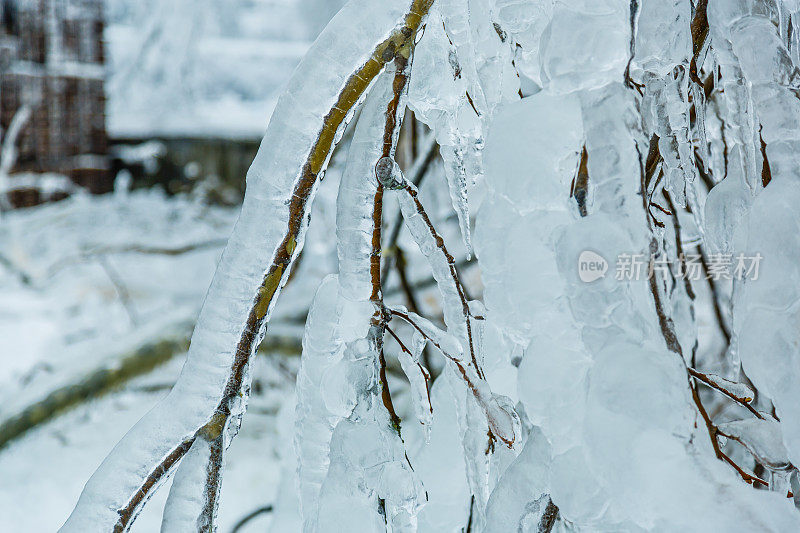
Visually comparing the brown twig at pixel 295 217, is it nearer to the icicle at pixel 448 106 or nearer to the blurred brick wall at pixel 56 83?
the icicle at pixel 448 106

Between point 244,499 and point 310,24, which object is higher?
point 310,24

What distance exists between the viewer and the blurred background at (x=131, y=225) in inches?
65.6

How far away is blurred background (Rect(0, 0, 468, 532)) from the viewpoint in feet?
5.47

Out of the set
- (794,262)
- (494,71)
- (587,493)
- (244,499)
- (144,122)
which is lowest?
(244,499)

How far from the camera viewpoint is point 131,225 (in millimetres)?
4059

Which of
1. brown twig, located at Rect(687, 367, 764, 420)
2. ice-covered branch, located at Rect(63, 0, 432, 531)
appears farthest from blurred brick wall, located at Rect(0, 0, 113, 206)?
brown twig, located at Rect(687, 367, 764, 420)

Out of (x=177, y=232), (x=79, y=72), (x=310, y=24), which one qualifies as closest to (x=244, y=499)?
(x=177, y=232)

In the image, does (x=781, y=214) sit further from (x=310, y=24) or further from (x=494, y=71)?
(x=310, y=24)

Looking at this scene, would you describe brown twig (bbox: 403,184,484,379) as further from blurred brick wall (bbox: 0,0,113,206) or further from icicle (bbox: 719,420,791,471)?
blurred brick wall (bbox: 0,0,113,206)

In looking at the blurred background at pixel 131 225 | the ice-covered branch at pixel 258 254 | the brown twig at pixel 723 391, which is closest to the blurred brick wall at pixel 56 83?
the blurred background at pixel 131 225

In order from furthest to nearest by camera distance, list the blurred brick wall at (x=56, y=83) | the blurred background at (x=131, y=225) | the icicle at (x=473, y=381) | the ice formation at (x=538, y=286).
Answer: the blurred brick wall at (x=56, y=83), the blurred background at (x=131, y=225), the icicle at (x=473, y=381), the ice formation at (x=538, y=286)

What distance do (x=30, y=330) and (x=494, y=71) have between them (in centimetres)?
283

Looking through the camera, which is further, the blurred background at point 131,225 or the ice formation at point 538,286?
the blurred background at point 131,225

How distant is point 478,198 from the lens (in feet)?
1.82
